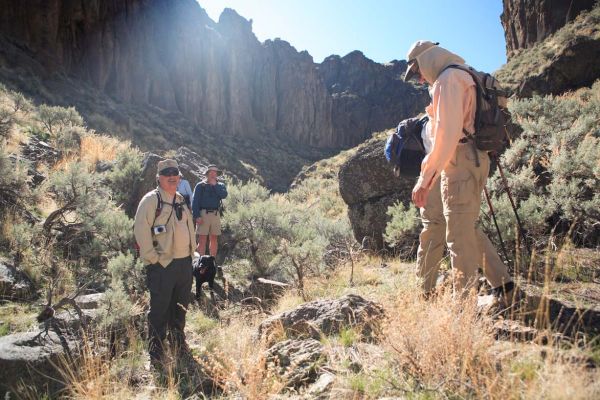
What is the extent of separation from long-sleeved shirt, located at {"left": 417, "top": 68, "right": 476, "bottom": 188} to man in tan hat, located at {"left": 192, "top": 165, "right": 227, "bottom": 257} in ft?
17.8

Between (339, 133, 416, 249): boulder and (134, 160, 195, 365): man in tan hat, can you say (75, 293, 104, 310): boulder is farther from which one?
(339, 133, 416, 249): boulder

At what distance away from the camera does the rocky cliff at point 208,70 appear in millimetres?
28359

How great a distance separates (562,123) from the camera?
676 centimetres

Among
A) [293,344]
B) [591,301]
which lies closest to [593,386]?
[591,301]

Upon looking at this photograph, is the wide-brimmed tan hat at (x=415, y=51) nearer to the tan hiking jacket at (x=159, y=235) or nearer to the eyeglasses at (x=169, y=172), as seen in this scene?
the eyeglasses at (x=169, y=172)

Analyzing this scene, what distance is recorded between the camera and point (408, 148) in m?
3.27

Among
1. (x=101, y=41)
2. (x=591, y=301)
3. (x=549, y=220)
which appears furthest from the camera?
(x=101, y=41)

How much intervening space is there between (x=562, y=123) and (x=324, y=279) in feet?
17.4

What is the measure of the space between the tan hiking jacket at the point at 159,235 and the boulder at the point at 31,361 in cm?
110

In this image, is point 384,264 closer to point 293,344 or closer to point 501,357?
point 293,344

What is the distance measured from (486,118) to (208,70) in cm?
4624

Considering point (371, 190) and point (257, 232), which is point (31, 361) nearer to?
point (257, 232)

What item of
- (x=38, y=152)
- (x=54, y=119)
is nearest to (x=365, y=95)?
(x=54, y=119)

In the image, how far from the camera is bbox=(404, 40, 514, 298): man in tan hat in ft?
8.36
